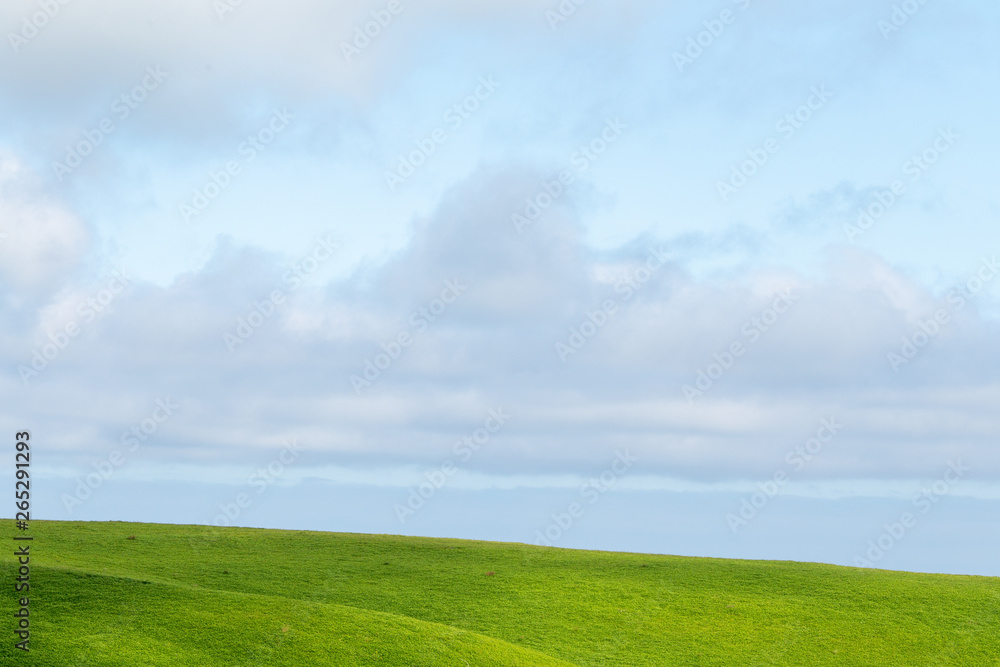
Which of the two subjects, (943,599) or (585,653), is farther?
(943,599)

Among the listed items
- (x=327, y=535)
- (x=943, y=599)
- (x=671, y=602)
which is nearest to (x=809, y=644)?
(x=671, y=602)

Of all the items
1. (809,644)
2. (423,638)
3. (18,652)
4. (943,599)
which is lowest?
(18,652)

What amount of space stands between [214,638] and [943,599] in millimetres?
26272

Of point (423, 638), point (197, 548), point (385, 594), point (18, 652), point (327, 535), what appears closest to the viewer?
point (18, 652)

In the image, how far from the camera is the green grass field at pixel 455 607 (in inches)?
1002

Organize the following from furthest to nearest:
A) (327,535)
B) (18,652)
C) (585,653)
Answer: (327,535) → (585,653) → (18,652)

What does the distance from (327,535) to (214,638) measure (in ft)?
60.9

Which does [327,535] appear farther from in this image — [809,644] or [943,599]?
[943,599]

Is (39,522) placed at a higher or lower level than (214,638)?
higher

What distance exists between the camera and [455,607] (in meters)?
31.9

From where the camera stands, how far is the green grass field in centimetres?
2545

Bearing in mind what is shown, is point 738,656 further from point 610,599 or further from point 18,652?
point 18,652

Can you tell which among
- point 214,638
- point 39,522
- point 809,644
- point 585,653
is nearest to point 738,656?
point 809,644

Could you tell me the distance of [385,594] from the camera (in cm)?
3300
